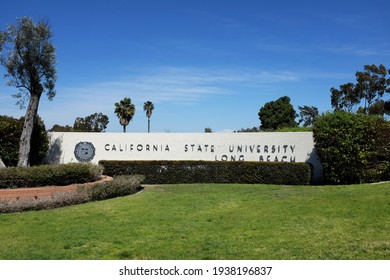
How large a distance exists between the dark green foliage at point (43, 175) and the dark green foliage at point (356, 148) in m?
9.61

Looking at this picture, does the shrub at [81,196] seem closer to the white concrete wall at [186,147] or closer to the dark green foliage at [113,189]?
the dark green foliage at [113,189]

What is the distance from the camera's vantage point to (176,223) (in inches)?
332

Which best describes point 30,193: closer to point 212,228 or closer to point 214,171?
point 212,228

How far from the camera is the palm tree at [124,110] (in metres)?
52.0

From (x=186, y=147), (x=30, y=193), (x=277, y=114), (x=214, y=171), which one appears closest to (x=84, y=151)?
(x=186, y=147)

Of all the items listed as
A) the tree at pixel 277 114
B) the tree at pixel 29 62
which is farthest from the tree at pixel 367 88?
the tree at pixel 29 62

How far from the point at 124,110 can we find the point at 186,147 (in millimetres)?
34397

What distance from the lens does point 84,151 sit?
20062 mm

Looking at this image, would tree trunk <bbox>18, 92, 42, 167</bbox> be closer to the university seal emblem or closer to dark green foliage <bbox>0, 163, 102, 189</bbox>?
the university seal emblem

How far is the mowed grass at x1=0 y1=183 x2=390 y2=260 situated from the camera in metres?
6.15

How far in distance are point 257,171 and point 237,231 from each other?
9.68 meters

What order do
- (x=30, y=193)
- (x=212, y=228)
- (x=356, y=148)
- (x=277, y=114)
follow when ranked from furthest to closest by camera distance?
(x=277, y=114) < (x=356, y=148) < (x=30, y=193) < (x=212, y=228)

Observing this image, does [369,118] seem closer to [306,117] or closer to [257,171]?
[257,171]
